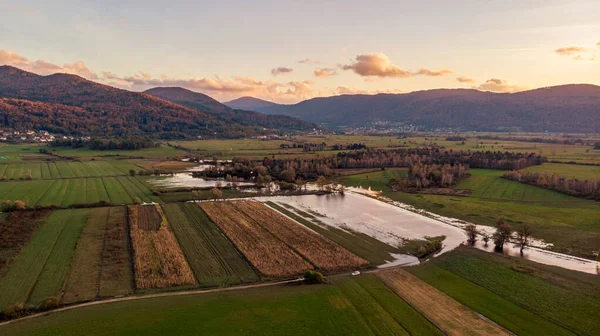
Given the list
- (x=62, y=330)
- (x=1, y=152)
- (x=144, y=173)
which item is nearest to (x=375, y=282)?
(x=62, y=330)

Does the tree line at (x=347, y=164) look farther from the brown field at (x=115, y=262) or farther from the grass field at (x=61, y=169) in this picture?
the brown field at (x=115, y=262)

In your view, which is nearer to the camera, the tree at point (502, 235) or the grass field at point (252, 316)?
the grass field at point (252, 316)

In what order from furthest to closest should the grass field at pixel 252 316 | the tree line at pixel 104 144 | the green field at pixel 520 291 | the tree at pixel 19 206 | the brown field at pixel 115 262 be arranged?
1. the tree line at pixel 104 144
2. the tree at pixel 19 206
3. the brown field at pixel 115 262
4. the green field at pixel 520 291
5. the grass field at pixel 252 316

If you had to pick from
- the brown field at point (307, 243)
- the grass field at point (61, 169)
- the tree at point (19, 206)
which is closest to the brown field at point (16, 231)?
the tree at point (19, 206)

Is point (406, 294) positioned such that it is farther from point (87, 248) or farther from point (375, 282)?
point (87, 248)

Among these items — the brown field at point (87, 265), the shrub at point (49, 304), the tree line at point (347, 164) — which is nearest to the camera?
the shrub at point (49, 304)

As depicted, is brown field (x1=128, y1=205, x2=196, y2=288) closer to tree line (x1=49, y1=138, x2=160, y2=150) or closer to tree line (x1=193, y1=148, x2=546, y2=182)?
tree line (x1=193, y1=148, x2=546, y2=182)

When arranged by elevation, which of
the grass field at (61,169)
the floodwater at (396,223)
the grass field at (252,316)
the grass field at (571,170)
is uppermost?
the grass field at (61,169)
